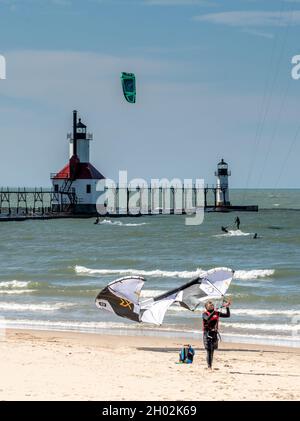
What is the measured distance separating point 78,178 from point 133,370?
226 ft

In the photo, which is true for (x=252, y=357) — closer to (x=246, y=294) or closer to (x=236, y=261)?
(x=246, y=294)

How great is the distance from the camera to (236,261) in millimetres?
43312

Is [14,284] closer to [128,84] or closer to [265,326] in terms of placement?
[265,326]

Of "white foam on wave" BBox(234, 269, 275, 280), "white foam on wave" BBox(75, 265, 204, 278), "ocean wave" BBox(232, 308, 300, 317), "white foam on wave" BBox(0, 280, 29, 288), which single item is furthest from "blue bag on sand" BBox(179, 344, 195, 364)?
"white foam on wave" BBox(75, 265, 204, 278)

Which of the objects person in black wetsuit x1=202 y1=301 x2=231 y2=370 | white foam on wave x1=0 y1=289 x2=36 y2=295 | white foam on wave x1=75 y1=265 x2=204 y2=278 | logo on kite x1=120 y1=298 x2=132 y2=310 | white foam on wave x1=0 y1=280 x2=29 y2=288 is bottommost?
white foam on wave x1=75 y1=265 x2=204 y2=278

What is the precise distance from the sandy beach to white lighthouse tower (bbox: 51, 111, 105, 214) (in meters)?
63.4

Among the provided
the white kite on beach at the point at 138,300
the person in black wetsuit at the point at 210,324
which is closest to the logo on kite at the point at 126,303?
the white kite on beach at the point at 138,300

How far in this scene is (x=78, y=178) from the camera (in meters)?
83.6

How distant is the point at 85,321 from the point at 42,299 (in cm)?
530

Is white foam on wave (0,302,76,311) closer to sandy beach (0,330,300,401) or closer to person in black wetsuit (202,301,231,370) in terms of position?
sandy beach (0,330,300,401)

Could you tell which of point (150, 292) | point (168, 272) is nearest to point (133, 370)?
point (150, 292)

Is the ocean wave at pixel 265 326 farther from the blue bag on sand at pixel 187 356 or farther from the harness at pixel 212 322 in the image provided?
the harness at pixel 212 322

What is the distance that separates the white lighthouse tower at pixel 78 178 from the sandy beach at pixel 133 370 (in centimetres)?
6340

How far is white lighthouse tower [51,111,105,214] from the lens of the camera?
83375 millimetres
